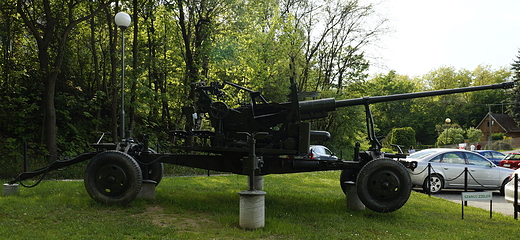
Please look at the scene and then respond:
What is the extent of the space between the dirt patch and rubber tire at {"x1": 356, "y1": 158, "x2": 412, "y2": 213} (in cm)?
290

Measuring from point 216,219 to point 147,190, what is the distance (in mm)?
2405

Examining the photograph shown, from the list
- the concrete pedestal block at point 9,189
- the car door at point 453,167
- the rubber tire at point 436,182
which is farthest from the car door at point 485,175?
the concrete pedestal block at point 9,189

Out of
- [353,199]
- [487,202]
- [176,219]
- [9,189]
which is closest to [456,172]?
[487,202]

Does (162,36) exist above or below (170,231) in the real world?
above

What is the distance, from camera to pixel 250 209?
7.01m

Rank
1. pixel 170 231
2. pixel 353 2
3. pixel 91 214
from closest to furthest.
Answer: pixel 170 231, pixel 91 214, pixel 353 2

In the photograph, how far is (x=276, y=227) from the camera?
718cm

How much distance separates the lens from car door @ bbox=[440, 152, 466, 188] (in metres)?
14.6

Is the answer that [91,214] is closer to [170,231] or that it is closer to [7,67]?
[170,231]

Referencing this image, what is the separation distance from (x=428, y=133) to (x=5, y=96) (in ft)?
229

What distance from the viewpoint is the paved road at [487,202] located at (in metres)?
11.3

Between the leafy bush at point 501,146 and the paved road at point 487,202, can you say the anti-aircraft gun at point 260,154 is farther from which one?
the leafy bush at point 501,146

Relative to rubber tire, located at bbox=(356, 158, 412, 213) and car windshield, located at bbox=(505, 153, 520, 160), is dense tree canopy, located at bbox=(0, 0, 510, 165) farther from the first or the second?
car windshield, located at bbox=(505, 153, 520, 160)

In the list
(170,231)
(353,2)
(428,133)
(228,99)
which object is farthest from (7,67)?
(428,133)
